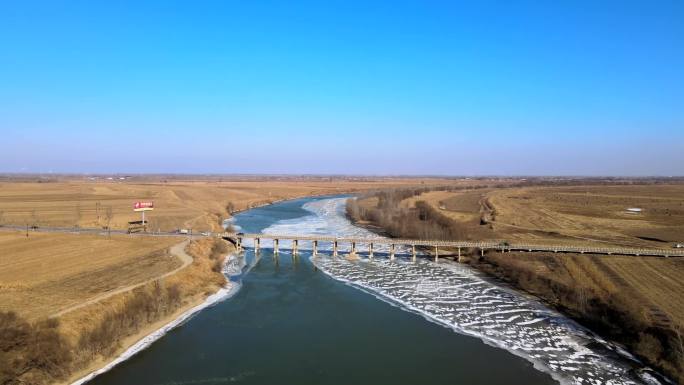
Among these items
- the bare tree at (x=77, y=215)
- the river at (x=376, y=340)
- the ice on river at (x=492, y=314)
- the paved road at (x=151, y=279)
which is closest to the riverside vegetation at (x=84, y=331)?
the paved road at (x=151, y=279)

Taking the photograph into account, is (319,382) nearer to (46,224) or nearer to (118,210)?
(46,224)

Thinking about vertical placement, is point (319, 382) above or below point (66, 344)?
below

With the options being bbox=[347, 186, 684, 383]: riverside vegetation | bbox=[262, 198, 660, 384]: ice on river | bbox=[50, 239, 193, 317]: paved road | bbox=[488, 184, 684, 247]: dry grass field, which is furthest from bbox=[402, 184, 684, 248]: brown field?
bbox=[50, 239, 193, 317]: paved road

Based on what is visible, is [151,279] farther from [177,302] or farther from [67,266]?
[67,266]

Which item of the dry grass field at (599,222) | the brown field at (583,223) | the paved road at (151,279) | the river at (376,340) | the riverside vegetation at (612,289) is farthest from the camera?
the dry grass field at (599,222)

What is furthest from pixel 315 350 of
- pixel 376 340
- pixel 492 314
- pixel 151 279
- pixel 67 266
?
pixel 67 266

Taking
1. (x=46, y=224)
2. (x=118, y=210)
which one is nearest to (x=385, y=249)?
(x=46, y=224)

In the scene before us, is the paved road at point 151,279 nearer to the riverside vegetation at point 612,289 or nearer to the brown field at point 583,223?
the riverside vegetation at point 612,289
